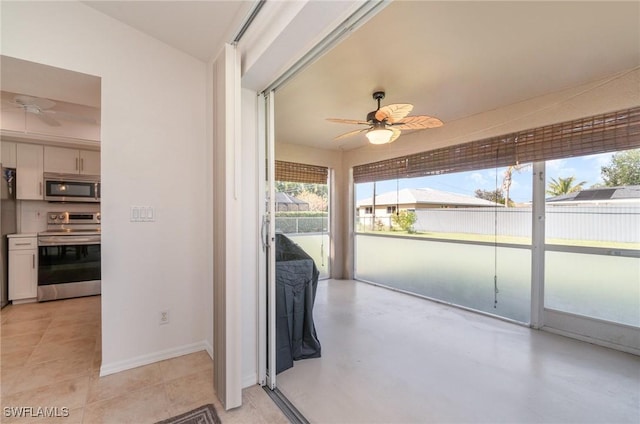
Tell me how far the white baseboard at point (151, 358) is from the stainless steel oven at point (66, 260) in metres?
2.48

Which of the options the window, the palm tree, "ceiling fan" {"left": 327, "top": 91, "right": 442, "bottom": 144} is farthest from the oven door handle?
the palm tree

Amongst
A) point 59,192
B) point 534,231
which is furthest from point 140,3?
point 534,231

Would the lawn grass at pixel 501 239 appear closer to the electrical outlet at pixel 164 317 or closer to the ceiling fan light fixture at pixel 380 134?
the ceiling fan light fixture at pixel 380 134

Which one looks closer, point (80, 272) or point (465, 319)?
point (465, 319)

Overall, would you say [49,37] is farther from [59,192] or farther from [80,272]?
[80,272]

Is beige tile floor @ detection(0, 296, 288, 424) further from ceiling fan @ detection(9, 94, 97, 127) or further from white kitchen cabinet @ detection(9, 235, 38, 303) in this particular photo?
ceiling fan @ detection(9, 94, 97, 127)

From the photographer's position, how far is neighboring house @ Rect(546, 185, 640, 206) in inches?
99.1

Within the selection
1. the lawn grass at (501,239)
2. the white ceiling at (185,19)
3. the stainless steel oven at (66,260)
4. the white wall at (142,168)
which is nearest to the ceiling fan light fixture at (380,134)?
the white ceiling at (185,19)

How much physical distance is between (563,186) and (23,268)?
6560mm

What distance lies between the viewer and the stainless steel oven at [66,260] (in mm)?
3721

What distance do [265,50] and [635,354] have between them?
3897 mm

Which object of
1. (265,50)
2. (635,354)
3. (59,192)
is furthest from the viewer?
(59,192)

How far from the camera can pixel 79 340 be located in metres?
2.64

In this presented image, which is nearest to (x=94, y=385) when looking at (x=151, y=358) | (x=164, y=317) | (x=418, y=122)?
(x=151, y=358)
